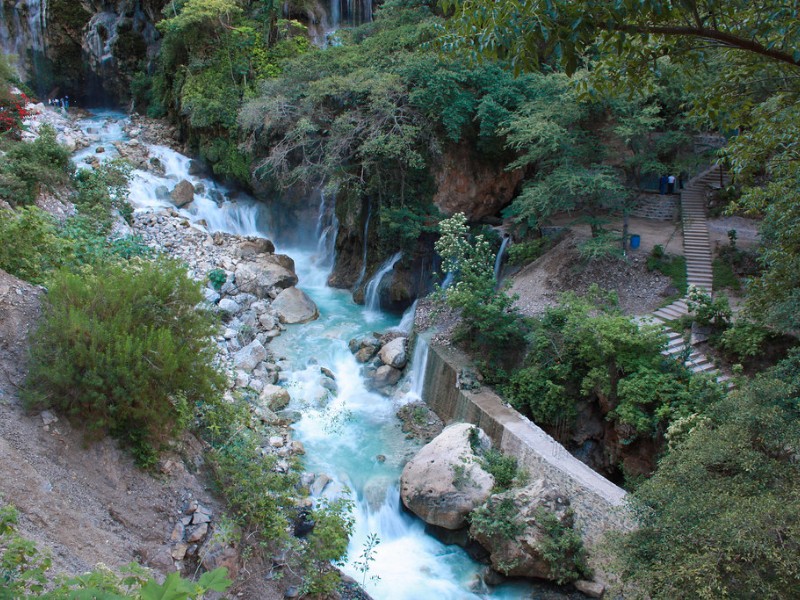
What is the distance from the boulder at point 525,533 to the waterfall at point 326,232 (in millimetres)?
11603

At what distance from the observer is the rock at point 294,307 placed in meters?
16.0

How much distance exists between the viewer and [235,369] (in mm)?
12133

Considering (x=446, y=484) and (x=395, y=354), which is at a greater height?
(x=395, y=354)

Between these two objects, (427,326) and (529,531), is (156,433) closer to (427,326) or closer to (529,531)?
(529,531)

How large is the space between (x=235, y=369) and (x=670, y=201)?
1422 centimetres

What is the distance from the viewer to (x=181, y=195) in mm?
18922

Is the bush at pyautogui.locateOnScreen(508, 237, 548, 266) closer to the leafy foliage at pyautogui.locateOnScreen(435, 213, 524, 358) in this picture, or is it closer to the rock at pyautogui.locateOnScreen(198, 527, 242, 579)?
the leafy foliage at pyautogui.locateOnScreen(435, 213, 524, 358)

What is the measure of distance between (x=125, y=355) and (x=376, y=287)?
11.2 meters

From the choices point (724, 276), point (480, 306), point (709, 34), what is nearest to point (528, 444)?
point (480, 306)

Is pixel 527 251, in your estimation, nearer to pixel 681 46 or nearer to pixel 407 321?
pixel 407 321

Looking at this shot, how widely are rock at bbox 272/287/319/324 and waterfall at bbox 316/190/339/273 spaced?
9.87 ft

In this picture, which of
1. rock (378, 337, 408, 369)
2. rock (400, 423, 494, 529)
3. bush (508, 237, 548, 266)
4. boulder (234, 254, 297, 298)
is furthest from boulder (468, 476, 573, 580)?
boulder (234, 254, 297, 298)

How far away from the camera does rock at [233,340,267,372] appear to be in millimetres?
12992

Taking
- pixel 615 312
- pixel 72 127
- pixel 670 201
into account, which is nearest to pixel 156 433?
pixel 615 312
